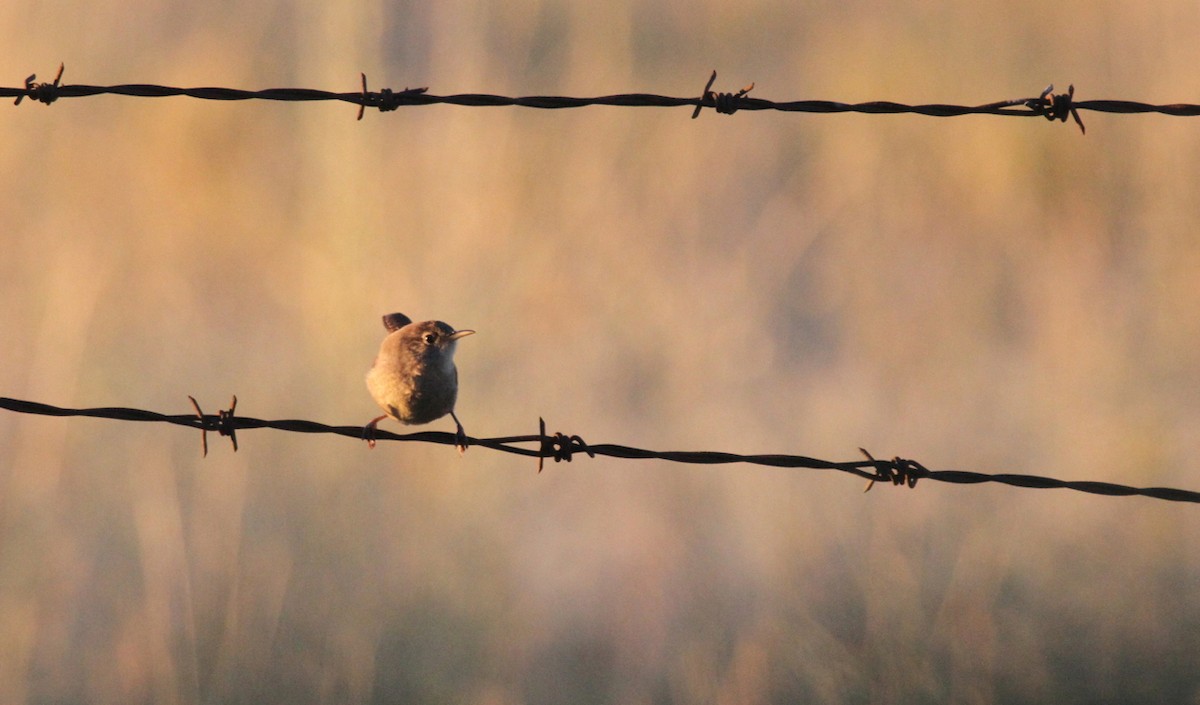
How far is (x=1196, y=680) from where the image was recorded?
5.66m

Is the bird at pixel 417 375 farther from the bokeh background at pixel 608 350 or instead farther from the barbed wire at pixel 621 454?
the bokeh background at pixel 608 350

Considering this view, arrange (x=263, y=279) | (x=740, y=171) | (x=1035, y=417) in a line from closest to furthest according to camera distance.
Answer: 1. (x=1035, y=417)
2. (x=263, y=279)
3. (x=740, y=171)

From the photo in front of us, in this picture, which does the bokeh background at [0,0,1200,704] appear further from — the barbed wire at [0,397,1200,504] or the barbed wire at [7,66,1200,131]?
the barbed wire at [7,66,1200,131]

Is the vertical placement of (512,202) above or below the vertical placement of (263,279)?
above

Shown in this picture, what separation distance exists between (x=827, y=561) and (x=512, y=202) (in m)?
3.22

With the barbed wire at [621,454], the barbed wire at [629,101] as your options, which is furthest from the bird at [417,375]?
the barbed wire at [629,101]

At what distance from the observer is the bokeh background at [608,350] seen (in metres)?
6.08

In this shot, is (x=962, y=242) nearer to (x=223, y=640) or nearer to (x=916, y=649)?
(x=916, y=649)

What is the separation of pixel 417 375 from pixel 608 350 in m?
3.46

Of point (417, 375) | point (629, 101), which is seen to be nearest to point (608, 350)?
point (417, 375)

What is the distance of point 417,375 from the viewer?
465 centimetres

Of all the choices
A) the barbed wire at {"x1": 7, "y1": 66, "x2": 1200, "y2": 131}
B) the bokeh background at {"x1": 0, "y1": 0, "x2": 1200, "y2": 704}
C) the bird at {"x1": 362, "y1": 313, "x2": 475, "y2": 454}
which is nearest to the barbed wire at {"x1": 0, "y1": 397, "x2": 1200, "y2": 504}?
the bird at {"x1": 362, "y1": 313, "x2": 475, "y2": 454}

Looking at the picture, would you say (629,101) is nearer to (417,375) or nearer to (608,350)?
(417,375)

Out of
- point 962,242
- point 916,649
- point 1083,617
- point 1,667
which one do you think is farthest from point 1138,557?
point 1,667
